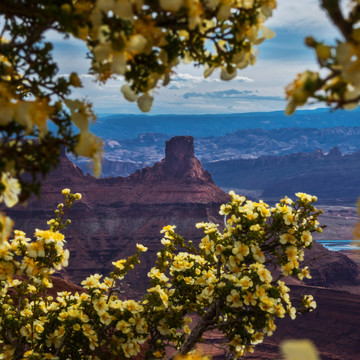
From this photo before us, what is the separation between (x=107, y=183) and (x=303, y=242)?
A: 61568mm

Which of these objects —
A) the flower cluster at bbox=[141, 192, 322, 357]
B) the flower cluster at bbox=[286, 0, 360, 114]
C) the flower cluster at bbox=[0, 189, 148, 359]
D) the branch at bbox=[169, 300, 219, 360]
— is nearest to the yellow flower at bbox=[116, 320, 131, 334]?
the flower cluster at bbox=[0, 189, 148, 359]

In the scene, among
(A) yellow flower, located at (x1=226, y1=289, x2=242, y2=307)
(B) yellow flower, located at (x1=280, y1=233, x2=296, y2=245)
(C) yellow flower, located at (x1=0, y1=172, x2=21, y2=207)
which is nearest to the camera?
(C) yellow flower, located at (x1=0, y1=172, x2=21, y2=207)

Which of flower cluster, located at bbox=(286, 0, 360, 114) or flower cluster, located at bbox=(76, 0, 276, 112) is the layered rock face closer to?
flower cluster, located at bbox=(76, 0, 276, 112)

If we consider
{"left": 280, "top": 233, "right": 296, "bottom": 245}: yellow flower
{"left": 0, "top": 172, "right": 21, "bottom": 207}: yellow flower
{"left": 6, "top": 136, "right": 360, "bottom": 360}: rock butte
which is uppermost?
{"left": 0, "top": 172, "right": 21, "bottom": 207}: yellow flower

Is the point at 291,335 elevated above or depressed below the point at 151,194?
below

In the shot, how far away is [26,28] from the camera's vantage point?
264 centimetres

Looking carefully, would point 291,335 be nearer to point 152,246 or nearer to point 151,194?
point 152,246

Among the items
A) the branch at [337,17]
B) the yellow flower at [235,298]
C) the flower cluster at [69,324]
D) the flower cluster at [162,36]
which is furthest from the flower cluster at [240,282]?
the branch at [337,17]

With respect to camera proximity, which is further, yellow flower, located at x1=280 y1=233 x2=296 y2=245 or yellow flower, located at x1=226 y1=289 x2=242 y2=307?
yellow flower, located at x1=280 y1=233 x2=296 y2=245

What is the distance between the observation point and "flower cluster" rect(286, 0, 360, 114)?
1512 mm

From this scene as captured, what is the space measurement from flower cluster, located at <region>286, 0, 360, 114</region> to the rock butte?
45.3 meters

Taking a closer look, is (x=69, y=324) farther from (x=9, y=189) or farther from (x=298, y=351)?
(x=298, y=351)

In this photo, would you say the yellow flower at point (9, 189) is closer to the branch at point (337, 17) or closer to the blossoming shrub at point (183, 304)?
the branch at point (337, 17)

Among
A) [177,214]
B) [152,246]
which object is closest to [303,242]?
[152,246]
